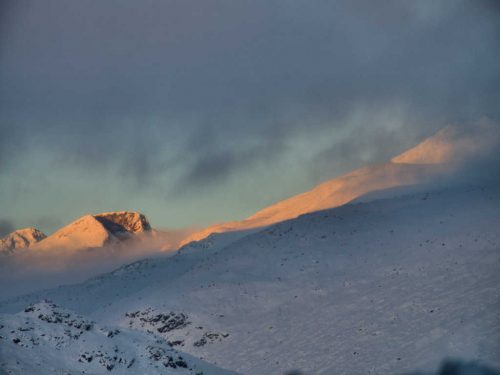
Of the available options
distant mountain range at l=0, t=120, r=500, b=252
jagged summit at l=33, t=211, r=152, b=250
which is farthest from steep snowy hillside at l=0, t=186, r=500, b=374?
jagged summit at l=33, t=211, r=152, b=250

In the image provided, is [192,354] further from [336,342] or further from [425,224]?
[425,224]

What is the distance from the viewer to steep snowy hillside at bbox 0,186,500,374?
96.0 feet

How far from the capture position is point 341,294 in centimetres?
4181

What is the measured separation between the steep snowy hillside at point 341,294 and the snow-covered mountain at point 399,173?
1456 cm

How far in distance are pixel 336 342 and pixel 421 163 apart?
5831 centimetres

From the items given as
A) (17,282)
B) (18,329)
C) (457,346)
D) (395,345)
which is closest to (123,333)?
(18,329)

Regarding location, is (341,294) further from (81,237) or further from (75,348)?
(81,237)

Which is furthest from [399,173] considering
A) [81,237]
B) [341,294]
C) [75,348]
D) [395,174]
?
[81,237]

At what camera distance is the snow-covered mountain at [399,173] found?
78.5 metres

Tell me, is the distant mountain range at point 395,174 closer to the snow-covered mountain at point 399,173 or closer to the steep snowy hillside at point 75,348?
the snow-covered mountain at point 399,173

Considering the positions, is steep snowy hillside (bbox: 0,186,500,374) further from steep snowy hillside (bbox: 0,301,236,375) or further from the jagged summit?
the jagged summit

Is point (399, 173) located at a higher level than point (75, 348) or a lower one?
higher

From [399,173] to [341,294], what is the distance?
43794mm

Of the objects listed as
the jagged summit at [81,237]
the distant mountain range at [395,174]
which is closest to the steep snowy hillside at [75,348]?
the distant mountain range at [395,174]
